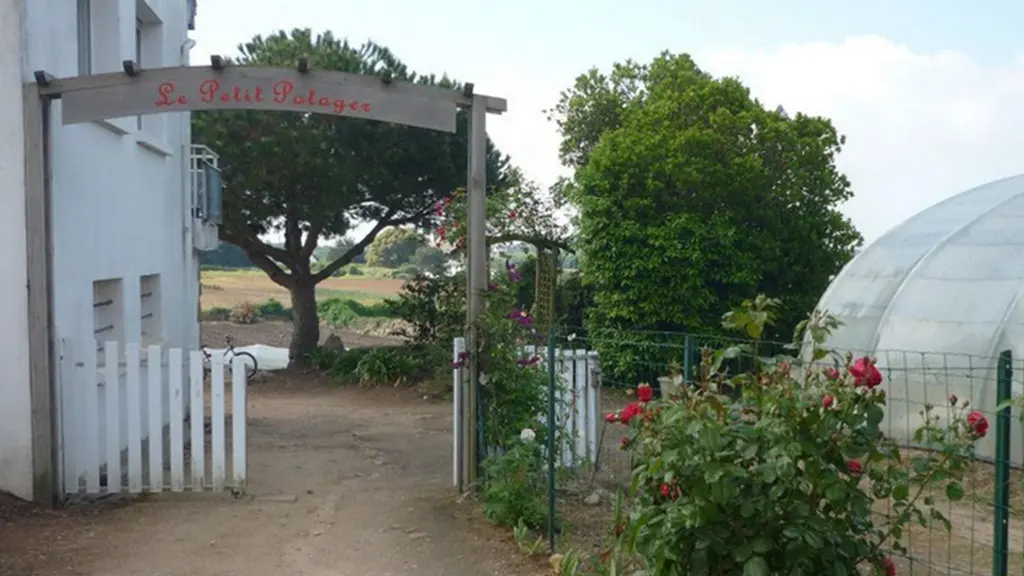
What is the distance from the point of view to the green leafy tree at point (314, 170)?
19406 mm

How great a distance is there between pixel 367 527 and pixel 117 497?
209 cm

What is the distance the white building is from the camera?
7238 mm

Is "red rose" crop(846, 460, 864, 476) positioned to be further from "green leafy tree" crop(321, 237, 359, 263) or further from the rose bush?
"green leafy tree" crop(321, 237, 359, 263)

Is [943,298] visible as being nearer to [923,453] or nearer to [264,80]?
[923,453]

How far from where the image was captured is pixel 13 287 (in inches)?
285

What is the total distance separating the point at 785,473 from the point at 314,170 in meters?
16.9

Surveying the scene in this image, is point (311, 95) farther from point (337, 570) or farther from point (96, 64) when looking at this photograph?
point (337, 570)

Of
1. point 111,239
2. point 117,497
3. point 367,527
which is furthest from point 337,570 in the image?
point 111,239

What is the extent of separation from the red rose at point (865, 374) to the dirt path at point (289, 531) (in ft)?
9.87

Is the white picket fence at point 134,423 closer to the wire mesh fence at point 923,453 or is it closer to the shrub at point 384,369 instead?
the wire mesh fence at point 923,453

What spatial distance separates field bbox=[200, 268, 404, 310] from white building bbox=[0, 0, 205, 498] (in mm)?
20027

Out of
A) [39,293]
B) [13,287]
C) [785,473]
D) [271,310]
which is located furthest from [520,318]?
[271,310]

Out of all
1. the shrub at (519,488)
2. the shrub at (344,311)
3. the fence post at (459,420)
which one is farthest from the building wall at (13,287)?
the shrub at (344,311)

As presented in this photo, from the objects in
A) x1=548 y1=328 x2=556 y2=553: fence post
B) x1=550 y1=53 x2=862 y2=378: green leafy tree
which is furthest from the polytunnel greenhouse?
x1=548 y1=328 x2=556 y2=553: fence post
